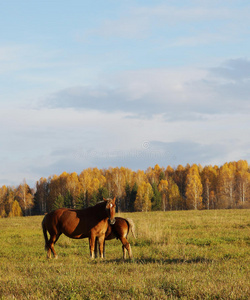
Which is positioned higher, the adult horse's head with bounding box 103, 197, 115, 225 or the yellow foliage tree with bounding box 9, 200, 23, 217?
the adult horse's head with bounding box 103, 197, 115, 225

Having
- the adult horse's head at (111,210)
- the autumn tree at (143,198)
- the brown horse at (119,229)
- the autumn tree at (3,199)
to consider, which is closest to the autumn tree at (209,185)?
the autumn tree at (143,198)

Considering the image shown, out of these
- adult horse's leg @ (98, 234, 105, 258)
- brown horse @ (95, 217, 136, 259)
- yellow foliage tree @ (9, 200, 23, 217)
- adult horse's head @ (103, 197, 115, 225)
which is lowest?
yellow foliage tree @ (9, 200, 23, 217)

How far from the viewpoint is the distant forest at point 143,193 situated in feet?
255

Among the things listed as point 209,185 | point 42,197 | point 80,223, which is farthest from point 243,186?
point 80,223

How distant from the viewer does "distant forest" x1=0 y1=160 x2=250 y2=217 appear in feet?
255

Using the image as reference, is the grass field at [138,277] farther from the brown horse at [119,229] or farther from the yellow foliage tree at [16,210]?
the yellow foliage tree at [16,210]

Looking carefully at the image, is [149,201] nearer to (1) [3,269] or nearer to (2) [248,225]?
(2) [248,225]

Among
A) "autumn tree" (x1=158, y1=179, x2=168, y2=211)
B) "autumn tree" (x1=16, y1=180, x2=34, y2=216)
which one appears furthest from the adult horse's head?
"autumn tree" (x1=16, y1=180, x2=34, y2=216)

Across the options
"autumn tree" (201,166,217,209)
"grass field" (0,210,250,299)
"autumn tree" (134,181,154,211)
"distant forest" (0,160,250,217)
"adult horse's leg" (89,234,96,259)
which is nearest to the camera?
"grass field" (0,210,250,299)

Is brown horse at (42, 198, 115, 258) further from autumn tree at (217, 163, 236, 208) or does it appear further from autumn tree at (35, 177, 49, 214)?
autumn tree at (35, 177, 49, 214)

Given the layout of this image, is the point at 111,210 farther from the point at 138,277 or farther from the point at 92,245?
the point at 138,277

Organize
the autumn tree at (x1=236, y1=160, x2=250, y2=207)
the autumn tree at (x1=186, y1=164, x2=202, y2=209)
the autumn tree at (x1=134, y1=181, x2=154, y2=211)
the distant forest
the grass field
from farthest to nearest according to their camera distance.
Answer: the autumn tree at (x1=236, y1=160, x2=250, y2=207) < the autumn tree at (x1=186, y1=164, x2=202, y2=209) < the distant forest < the autumn tree at (x1=134, y1=181, x2=154, y2=211) < the grass field

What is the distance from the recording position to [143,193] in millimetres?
79875

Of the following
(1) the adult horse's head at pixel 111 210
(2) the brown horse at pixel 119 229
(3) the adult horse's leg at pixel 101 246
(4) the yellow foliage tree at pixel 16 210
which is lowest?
(4) the yellow foliage tree at pixel 16 210
